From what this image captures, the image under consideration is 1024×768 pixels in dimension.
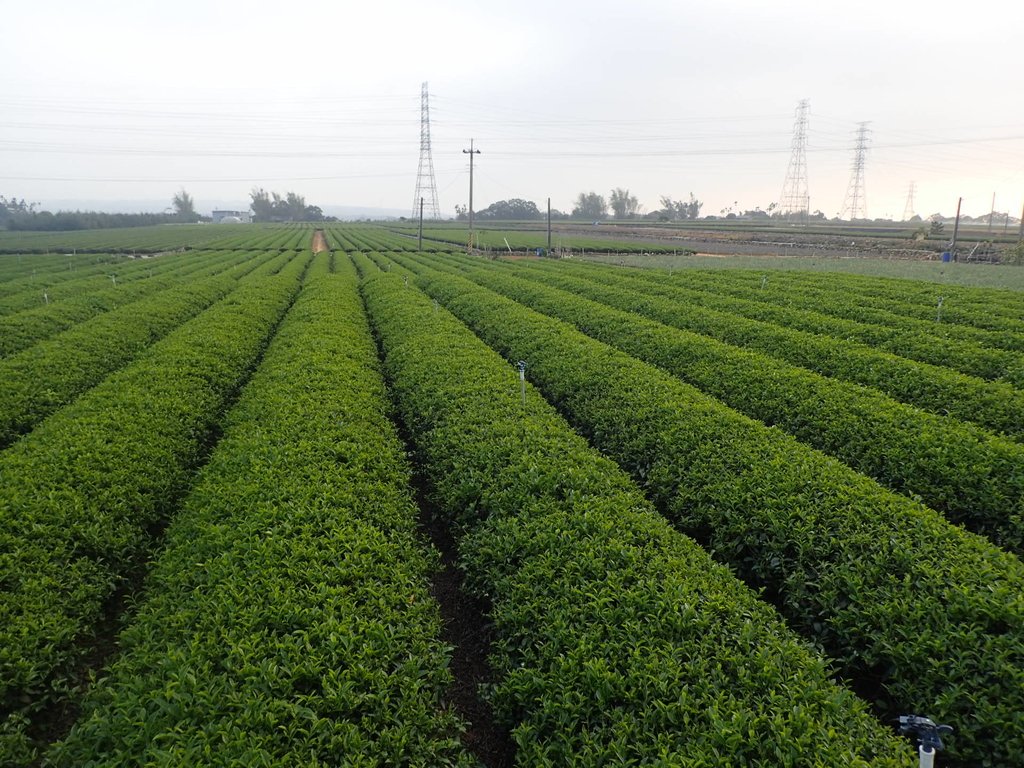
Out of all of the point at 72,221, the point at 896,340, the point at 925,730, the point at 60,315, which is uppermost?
the point at 72,221

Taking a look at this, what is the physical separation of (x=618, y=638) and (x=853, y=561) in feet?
8.58

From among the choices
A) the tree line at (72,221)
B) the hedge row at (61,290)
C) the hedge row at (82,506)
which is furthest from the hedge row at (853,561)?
the tree line at (72,221)

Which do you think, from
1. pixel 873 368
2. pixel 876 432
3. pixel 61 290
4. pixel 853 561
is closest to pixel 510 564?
pixel 853 561

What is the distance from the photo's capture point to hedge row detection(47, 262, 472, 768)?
3.54 m

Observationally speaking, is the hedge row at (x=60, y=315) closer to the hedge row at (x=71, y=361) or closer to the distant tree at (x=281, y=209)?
the hedge row at (x=71, y=361)

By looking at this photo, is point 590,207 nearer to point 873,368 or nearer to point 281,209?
point 281,209

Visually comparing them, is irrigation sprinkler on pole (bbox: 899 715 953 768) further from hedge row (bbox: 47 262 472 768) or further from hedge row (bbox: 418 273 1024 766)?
hedge row (bbox: 47 262 472 768)

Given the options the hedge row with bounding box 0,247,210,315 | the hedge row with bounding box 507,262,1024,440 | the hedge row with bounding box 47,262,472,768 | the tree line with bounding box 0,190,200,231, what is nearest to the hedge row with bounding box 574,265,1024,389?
the hedge row with bounding box 507,262,1024,440

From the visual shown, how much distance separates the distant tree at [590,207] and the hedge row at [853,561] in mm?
179308

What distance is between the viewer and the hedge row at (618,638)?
3.52 metres

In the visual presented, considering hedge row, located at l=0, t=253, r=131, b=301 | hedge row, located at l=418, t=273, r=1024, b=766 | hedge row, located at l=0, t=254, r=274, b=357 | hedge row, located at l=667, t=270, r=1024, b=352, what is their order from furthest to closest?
hedge row, located at l=0, t=253, r=131, b=301 → hedge row, located at l=0, t=254, r=274, b=357 → hedge row, located at l=667, t=270, r=1024, b=352 → hedge row, located at l=418, t=273, r=1024, b=766

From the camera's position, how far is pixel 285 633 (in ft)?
14.2

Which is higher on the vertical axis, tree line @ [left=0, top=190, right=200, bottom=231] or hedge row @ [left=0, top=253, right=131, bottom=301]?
tree line @ [left=0, top=190, right=200, bottom=231]

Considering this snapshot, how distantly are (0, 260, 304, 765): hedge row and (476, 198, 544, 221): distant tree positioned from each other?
6292 inches
